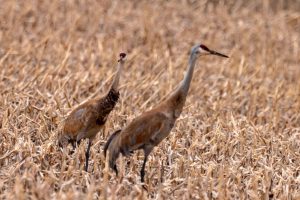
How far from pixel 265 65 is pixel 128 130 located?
611cm

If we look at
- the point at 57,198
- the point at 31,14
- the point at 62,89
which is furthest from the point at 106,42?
the point at 57,198

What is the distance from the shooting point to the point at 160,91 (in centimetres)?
970

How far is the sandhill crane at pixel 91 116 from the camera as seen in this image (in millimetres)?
6719

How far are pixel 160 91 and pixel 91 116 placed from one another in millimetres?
3022

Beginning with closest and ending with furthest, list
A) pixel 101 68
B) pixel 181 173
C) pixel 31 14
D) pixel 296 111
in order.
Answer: pixel 181 173
pixel 296 111
pixel 101 68
pixel 31 14

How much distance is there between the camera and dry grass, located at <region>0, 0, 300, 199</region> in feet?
20.4

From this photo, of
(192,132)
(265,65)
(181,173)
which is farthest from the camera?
(265,65)

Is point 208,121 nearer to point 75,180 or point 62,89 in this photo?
point 62,89

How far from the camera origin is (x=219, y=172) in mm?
6426

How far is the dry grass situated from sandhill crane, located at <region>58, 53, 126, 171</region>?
15 cm

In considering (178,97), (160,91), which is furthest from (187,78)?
(160,91)

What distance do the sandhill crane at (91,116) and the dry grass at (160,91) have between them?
146 mm

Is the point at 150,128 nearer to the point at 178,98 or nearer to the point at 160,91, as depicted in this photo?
the point at 178,98

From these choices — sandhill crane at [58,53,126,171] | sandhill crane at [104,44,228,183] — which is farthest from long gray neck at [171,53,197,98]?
sandhill crane at [58,53,126,171]
